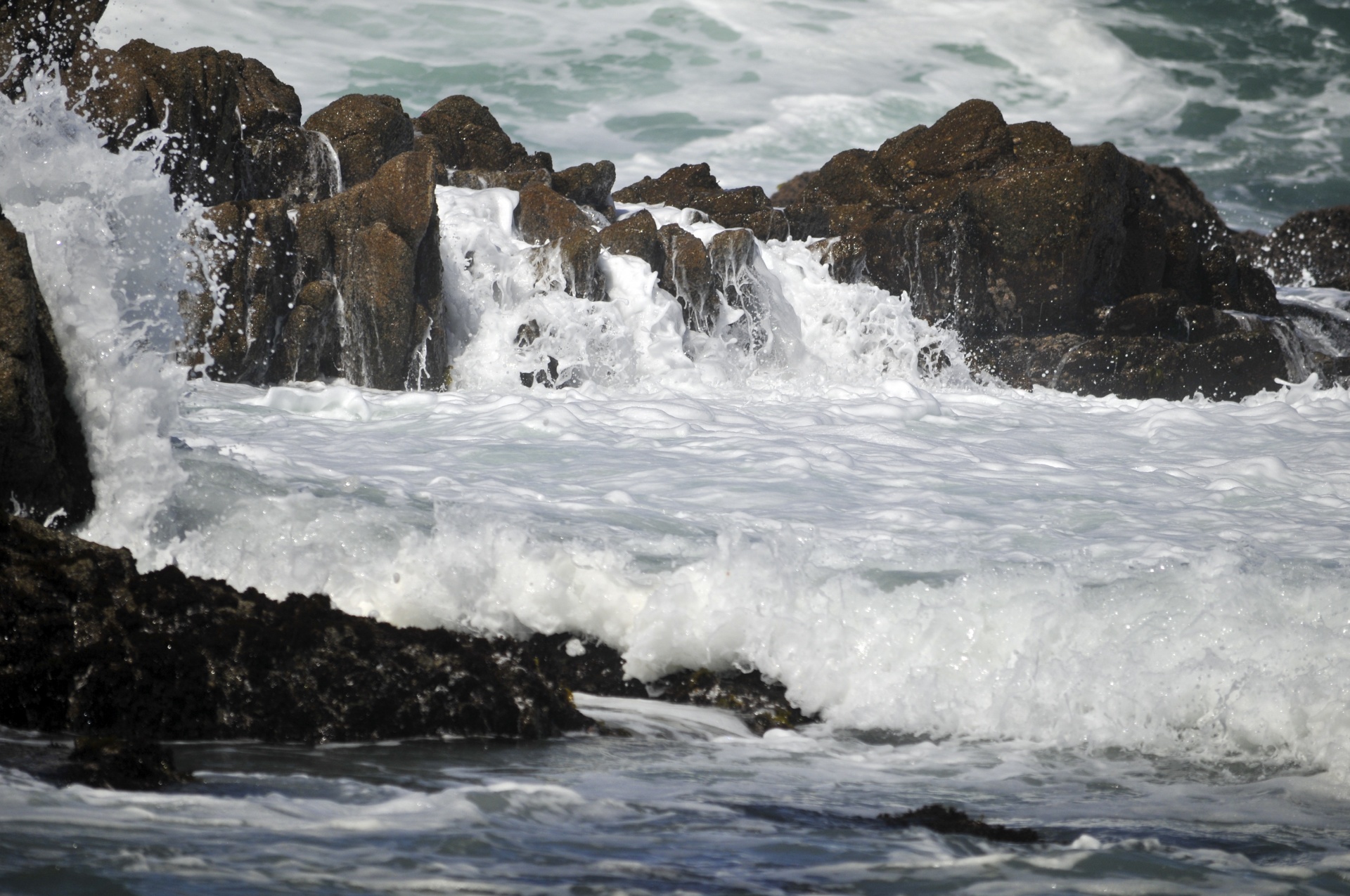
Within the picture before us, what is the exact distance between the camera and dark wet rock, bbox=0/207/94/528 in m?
4.23

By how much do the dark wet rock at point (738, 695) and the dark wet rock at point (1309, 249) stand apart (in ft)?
87.0

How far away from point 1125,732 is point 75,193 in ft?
17.9

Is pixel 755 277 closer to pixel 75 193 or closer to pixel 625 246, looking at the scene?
pixel 625 246

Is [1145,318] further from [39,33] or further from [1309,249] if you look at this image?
[1309,249]

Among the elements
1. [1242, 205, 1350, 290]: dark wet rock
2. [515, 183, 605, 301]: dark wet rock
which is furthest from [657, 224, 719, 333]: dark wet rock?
[1242, 205, 1350, 290]: dark wet rock

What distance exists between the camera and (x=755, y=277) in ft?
49.9

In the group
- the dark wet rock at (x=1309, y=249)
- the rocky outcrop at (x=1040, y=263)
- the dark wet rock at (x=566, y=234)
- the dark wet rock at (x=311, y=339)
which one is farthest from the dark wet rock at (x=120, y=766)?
the dark wet rock at (x=1309, y=249)

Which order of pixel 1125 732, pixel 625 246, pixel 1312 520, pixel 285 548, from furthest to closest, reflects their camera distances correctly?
pixel 625 246, pixel 1312 520, pixel 285 548, pixel 1125 732

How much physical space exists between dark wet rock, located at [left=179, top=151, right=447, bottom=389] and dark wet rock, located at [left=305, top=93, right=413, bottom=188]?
1242 mm

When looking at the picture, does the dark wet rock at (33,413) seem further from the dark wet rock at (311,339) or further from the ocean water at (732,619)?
the dark wet rock at (311,339)

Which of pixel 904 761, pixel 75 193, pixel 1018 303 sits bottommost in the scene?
pixel 904 761

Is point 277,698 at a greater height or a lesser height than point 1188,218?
lesser

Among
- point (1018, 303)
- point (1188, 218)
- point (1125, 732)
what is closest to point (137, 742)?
point (1125, 732)

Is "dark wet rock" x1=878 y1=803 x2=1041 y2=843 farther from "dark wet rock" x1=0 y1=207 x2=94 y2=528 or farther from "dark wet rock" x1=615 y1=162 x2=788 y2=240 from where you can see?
"dark wet rock" x1=615 y1=162 x2=788 y2=240
